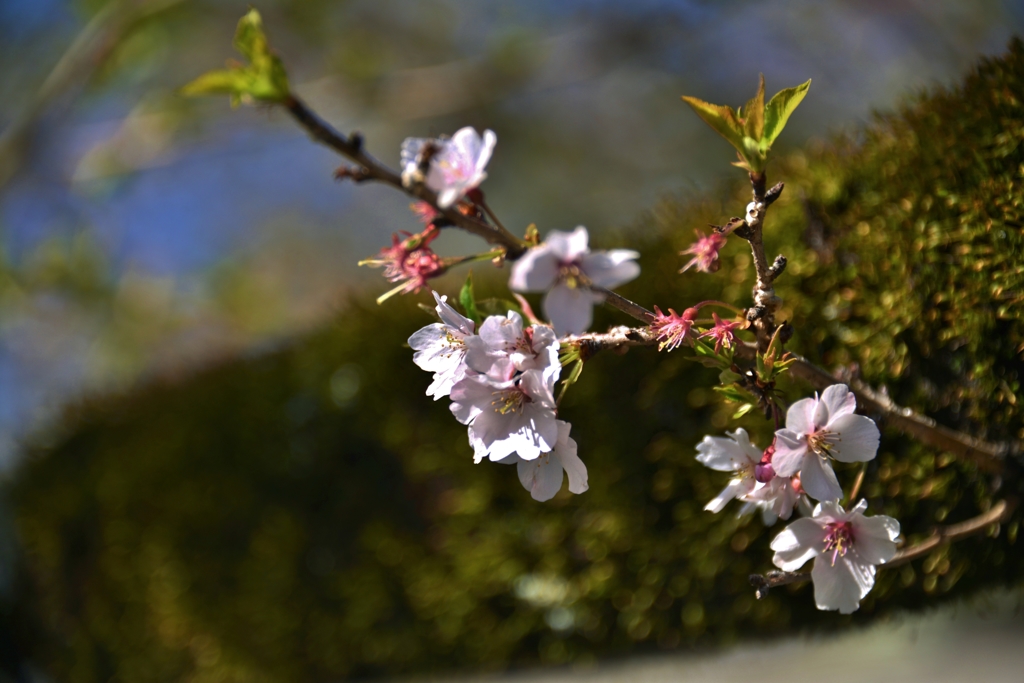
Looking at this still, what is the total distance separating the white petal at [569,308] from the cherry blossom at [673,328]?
0.67 ft

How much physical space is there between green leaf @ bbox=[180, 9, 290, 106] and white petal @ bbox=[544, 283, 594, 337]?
0.45 m

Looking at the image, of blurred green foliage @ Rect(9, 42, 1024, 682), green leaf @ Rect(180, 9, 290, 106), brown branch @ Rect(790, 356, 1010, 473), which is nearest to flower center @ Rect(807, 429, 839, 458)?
brown branch @ Rect(790, 356, 1010, 473)

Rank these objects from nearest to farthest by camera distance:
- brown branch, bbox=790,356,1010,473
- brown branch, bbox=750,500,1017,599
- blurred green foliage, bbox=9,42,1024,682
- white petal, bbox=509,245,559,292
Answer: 1. white petal, bbox=509,245,559,292
2. brown branch, bbox=790,356,1010,473
3. brown branch, bbox=750,500,1017,599
4. blurred green foliage, bbox=9,42,1024,682

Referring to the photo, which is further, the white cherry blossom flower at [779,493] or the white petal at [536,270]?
the white cherry blossom flower at [779,493]

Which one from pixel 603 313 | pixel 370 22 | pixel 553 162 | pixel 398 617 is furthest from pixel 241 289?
pixel 603 313

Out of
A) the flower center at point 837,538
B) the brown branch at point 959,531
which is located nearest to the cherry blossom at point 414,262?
the flower center at point 837,538

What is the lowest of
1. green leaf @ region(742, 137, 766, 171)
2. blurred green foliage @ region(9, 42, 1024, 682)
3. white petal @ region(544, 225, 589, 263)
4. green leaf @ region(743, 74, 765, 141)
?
blurred green foliage @ region(9, 42, 1024, 682)

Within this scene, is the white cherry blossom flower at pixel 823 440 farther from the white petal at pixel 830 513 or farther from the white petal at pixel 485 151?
the white petal at pixel 485 151

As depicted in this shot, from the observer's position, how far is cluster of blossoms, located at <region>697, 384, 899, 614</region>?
1.09 meters

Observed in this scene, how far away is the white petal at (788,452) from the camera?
106 centimetres

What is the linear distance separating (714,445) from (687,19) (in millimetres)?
7196

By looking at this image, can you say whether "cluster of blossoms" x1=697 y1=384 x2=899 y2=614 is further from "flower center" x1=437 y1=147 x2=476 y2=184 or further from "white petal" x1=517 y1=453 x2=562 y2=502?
"flower center" x1=437 y1=147 x2=476 y2=184

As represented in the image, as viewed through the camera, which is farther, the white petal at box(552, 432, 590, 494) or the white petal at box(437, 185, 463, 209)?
the white petal at box(552, 432, 590, 494)

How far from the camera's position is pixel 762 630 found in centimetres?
201
